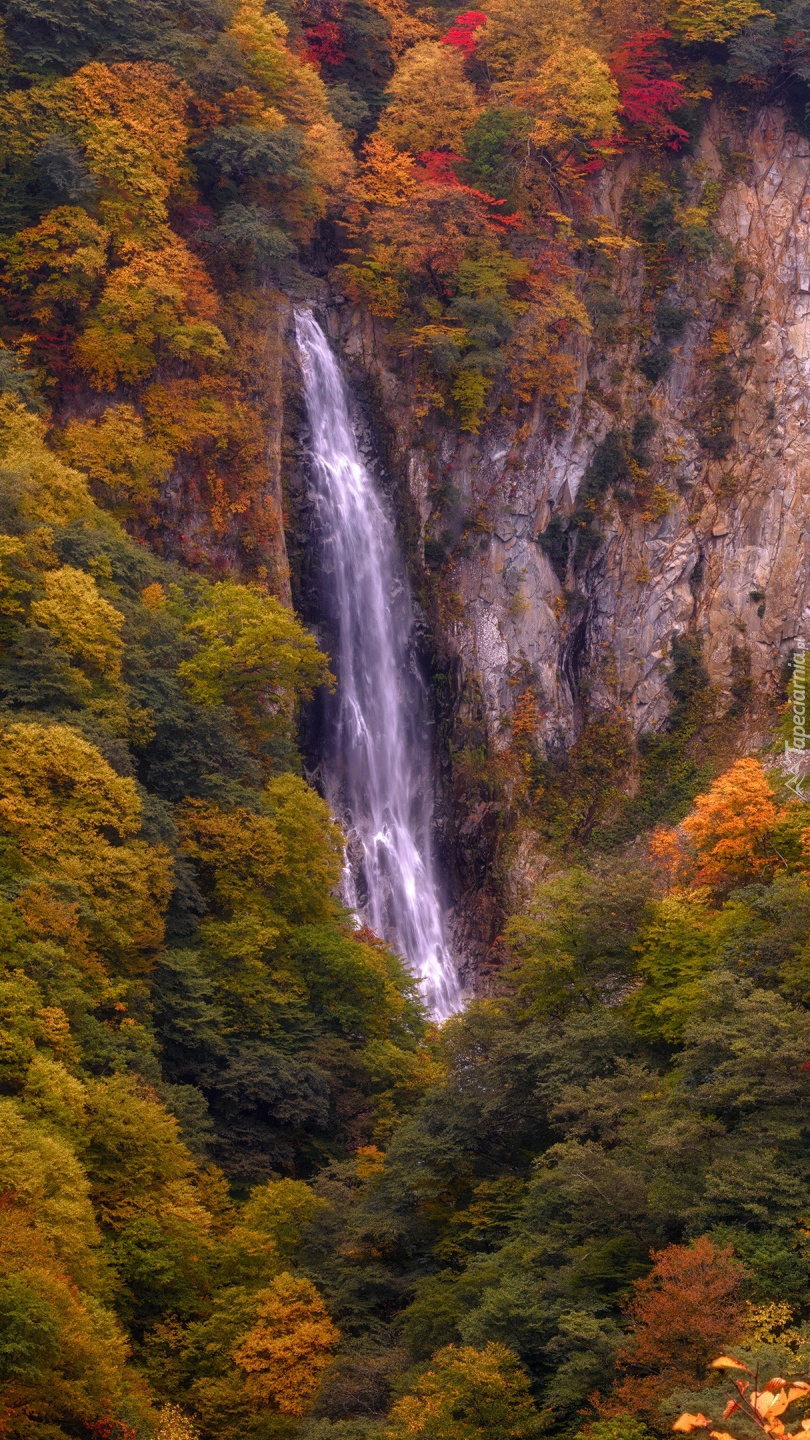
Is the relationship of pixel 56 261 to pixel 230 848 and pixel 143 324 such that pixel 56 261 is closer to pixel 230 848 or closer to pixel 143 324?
pixel 143 324

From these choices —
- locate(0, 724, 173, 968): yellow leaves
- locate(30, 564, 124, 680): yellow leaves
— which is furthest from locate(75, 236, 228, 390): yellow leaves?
locate(0, 724, 173, 968): yellow leaves

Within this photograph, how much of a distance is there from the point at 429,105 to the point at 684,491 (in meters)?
13.5

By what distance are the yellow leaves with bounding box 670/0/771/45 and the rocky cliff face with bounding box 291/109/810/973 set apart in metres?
2.29

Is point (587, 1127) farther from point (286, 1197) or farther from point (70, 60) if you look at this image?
point (70, 60)

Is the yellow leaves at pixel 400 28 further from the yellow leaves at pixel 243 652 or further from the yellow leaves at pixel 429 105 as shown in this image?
the yellow leaves at pixel 243 652

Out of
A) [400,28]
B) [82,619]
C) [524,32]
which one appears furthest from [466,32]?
[82,619]

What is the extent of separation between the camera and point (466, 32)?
42062 millimetres

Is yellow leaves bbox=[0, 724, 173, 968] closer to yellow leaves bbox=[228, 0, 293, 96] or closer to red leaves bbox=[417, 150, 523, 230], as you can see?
yellow leaves bbox=[228, 0, 293, 96]

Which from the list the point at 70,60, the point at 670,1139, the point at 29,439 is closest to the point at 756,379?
the point at 70,60

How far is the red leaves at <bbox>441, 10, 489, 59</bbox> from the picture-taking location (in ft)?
137

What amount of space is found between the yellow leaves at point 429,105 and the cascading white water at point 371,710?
6452 millimetres

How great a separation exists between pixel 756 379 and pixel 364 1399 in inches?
1337

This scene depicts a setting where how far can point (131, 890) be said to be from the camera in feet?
74.4

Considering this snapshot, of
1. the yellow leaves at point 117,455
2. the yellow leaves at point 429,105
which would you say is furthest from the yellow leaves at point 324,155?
the yellow leaves at point 117,455
